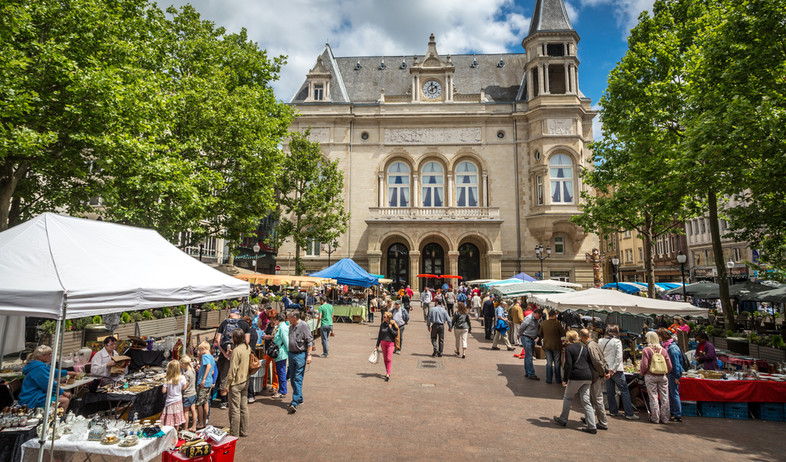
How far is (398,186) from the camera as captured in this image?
3512cm

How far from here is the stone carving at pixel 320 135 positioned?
34.9 metres

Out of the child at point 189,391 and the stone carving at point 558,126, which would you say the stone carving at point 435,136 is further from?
the child at point 189,391

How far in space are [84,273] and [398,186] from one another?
30.5m

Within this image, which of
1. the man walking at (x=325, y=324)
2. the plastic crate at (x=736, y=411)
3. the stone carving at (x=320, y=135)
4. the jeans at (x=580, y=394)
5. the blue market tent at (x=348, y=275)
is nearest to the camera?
the jeans at (x=580, y=394)

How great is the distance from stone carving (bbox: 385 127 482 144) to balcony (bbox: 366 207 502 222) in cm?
611

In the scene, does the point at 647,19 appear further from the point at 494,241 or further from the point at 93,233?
the point at 93,233

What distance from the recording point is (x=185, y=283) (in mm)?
7070

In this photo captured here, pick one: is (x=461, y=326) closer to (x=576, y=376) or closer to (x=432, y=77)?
(x=576, y=376)

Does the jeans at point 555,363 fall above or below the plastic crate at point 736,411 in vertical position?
above

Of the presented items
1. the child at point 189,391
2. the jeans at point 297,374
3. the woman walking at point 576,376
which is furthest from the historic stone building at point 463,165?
the child at point 189,391

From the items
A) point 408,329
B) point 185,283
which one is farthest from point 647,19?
point 185,283

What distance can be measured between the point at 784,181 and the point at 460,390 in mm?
9508

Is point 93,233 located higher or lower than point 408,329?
higher

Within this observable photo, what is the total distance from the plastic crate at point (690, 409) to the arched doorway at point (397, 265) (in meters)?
27.7
